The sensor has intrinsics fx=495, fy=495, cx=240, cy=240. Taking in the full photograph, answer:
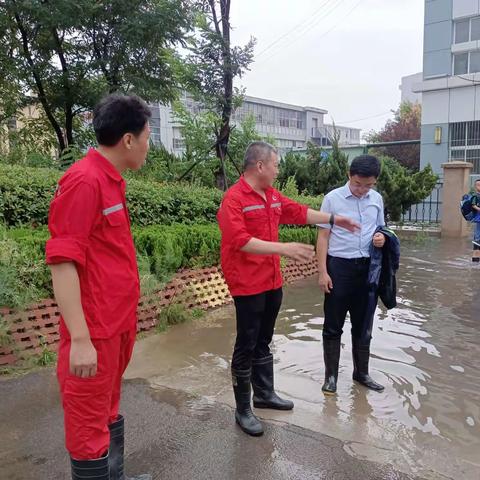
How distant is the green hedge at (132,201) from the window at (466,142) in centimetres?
1795

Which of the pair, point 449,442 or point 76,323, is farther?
point 449,442

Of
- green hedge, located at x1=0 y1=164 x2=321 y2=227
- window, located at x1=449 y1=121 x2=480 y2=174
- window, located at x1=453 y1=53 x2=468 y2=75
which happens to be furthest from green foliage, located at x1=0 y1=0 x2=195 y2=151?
window, located at x1=453 y1=53 x2=468 y2=75

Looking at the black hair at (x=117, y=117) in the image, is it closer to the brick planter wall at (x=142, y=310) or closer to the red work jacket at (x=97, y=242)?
the red work jacket at (x=97, y=242)

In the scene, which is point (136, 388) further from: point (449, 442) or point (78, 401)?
point (449, 442)

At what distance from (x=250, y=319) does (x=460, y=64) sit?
23.2 m

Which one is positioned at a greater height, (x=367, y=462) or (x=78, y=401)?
(x=78, y=401)

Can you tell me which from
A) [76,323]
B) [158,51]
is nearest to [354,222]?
[76,323]

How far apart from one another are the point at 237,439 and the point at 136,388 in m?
1.11

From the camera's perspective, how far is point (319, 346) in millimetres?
4961

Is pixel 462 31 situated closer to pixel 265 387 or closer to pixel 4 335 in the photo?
pixel 265 387

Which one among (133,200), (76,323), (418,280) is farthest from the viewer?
(418,280)

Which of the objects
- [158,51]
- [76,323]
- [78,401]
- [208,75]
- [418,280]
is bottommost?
[418,280]

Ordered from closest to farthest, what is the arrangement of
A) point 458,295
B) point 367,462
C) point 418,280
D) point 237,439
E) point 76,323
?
point 76,323 < point 367,462 < point 237,439 < point 458,295 < point 418,280

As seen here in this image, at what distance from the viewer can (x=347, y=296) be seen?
3812 millimetres
